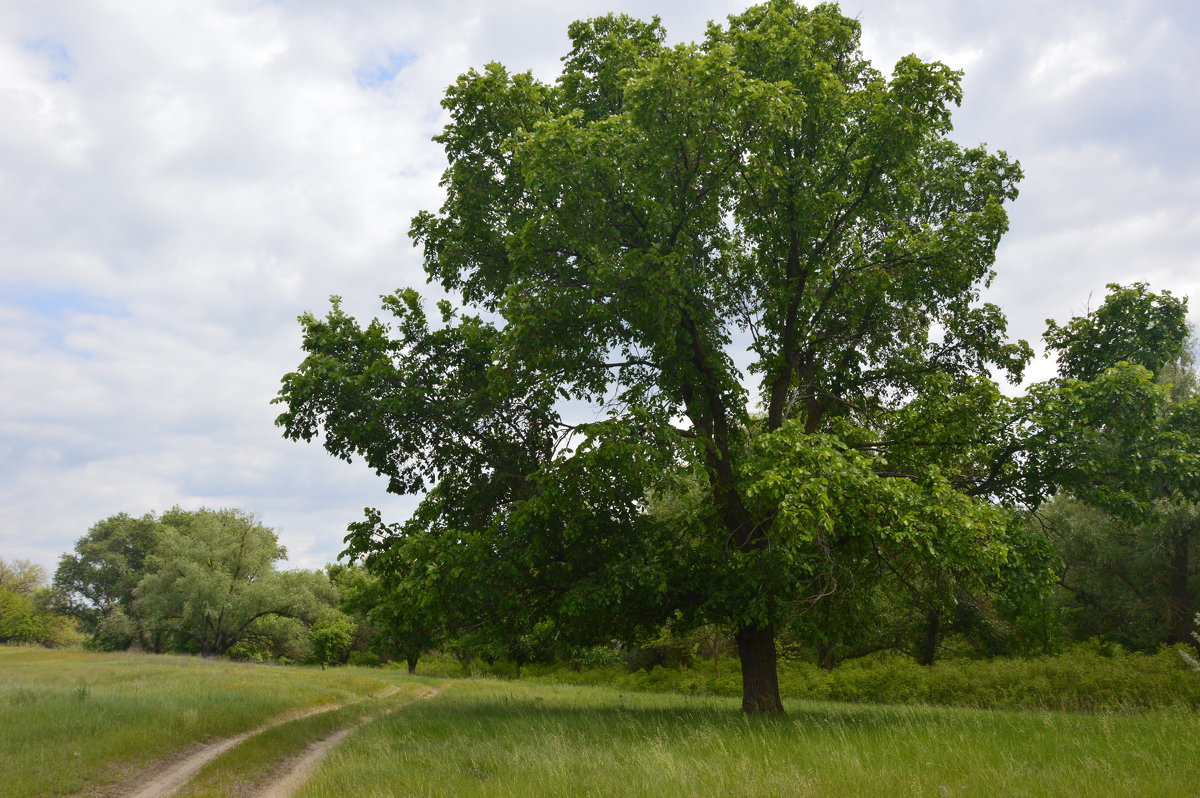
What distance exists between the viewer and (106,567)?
82.2m

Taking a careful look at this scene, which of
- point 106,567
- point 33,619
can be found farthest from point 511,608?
point 33,619

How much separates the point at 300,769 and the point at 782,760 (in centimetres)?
861

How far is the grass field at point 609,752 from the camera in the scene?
8.02 meters

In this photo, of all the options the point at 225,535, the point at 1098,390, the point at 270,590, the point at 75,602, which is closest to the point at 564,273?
the point at 1098,390

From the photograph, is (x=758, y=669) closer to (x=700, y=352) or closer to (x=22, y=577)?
(x=700, y=352)

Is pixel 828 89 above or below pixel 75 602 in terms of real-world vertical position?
above

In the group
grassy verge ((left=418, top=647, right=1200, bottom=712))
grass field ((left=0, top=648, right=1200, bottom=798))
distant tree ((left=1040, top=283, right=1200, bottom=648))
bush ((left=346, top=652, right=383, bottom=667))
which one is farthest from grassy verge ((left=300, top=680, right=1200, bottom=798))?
bush ((left=346, top=652, right=383, bottom=667))

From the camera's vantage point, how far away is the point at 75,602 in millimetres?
82750

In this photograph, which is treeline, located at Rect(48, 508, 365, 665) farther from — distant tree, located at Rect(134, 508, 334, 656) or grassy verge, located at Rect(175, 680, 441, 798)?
grassy verge, located at Rect(175, 680, 441, 798)

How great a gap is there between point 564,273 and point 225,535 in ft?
192

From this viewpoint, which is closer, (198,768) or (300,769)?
(198,768)

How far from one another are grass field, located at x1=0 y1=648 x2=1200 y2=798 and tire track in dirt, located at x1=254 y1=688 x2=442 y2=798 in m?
0.26

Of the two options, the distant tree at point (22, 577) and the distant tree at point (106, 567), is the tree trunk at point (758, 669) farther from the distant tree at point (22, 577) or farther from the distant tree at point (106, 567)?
the distant tree at point (22, 577)

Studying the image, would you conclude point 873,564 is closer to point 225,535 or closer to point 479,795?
point 479,795
